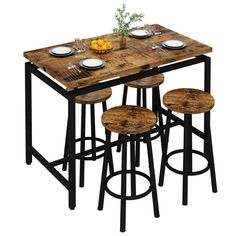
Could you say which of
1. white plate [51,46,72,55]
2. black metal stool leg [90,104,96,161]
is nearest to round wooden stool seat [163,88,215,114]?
black metal stool leg [90,104,96,161]

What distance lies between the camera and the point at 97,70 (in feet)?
28.4

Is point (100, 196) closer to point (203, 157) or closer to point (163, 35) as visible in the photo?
point (203, 157)

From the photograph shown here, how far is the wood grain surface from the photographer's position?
8555 mm

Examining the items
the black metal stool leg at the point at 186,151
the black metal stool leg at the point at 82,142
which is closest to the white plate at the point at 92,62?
the black metal stool leg at the point at 82,142

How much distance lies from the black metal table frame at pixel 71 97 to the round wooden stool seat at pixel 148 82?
53 centimetres

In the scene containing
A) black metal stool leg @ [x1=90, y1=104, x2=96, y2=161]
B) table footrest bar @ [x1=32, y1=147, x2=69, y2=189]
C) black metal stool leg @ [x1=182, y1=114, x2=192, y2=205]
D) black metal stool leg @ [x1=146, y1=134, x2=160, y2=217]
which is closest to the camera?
black metal stool leg @ [x1=146, y1=134, x2=160, y2=217]

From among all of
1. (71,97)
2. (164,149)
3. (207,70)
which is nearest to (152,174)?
(164,149)

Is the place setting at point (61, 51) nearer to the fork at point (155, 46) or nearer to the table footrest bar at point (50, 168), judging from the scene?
the fork at point (155, 46)

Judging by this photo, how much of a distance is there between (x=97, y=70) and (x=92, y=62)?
0.48ft

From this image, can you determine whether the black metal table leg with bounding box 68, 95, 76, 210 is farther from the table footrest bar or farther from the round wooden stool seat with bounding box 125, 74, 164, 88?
the round wooden stool seat with bounding box 125, 74, 164, 88

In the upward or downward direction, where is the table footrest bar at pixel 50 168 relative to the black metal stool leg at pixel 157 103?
downward

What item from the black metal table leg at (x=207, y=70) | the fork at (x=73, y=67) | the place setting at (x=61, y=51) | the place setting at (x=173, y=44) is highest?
the place setting at (x=173, y=44)

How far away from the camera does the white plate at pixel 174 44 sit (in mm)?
9164

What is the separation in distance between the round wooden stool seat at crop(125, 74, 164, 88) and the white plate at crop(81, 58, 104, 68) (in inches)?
33.4
